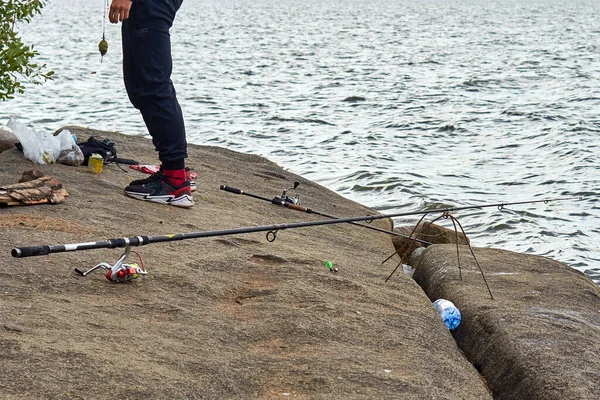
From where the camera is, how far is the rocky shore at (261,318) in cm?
321

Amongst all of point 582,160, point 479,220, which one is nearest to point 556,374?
point 479,220

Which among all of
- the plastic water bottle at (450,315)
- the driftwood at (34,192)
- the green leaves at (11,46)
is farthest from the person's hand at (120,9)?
the plastic water bottle at (450,315)

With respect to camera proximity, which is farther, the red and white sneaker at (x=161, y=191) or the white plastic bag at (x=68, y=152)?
the white plastic bag at (x=68, y=152)

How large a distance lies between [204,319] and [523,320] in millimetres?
1712

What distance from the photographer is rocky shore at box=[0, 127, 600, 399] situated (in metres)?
3.21

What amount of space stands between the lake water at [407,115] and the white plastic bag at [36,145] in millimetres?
1023

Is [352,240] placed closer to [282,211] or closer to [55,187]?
[282,211]

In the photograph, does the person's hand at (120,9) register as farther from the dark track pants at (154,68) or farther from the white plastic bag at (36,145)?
the white plastic bag at (36,145)

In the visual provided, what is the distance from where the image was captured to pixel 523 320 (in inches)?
173

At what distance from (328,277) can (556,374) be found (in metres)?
1.42

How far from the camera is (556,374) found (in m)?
3.77

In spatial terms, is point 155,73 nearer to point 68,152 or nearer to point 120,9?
point 120,9

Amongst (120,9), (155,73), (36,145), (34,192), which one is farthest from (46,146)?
(120,9)

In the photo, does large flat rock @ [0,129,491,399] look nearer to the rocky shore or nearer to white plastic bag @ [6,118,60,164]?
the rocky shore
